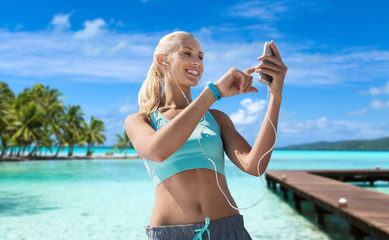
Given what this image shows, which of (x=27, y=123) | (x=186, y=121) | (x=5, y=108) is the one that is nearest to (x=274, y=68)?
(x=186, y=121)

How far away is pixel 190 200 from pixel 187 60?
56cm

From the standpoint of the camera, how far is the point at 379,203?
6.57 m

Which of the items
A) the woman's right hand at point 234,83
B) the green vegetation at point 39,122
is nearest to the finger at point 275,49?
the woman's right hand at point 234,83

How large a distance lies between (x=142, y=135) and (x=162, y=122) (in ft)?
0.55

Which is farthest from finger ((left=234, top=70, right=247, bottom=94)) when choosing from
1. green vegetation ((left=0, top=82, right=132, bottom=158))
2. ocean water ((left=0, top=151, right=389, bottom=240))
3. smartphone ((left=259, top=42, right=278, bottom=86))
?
green vegetation ((left=0, top=82, right=132, bottom=158))

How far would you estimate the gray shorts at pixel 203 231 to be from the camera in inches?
54.4

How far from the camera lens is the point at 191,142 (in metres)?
1.44

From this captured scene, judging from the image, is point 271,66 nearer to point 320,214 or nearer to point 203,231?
point 203,231

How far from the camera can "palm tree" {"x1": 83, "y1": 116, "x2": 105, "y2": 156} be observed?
56406 millimetres

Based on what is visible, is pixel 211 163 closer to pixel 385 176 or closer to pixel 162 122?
pixel 162 122

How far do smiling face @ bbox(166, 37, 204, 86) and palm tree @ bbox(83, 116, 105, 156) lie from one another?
184 feet

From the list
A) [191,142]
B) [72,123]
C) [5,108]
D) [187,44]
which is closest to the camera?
[191,142]

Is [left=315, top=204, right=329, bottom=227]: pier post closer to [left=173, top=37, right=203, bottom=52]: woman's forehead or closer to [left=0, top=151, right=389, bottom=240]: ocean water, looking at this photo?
[left=0, top=151, right=389, bottom=240]: ocean water

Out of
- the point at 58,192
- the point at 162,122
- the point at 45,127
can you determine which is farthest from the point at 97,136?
the point at 162,122
